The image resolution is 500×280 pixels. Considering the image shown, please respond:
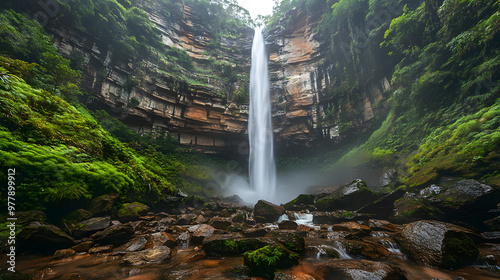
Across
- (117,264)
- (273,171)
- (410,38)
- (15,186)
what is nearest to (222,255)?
(117,264)

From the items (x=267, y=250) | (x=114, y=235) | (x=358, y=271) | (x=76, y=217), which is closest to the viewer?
(x=358, y=271)

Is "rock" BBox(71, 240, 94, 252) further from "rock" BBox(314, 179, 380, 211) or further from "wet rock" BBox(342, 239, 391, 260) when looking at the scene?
"rock" BBox(314, 179, 380, 211)

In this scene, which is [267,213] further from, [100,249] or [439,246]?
[100,249]

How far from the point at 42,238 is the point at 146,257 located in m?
2.13

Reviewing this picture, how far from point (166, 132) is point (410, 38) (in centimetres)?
2230

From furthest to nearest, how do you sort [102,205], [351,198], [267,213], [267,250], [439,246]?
[351,198]
[267,213]
[102,205]
[439,246]
[267,250]

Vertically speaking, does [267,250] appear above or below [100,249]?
above

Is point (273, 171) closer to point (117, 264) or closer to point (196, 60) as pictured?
point (196, 60)

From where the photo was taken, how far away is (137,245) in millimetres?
3834

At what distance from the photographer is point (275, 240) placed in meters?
3.63

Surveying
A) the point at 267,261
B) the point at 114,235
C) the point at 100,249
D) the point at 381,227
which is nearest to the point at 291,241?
the point at 267,261

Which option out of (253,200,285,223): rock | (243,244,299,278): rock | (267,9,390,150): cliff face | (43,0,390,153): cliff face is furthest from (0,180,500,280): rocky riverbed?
(267,9,390,150): cliff face

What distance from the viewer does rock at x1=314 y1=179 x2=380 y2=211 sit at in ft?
26.2

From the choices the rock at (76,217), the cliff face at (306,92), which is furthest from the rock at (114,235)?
the cliff face at (306,92)
